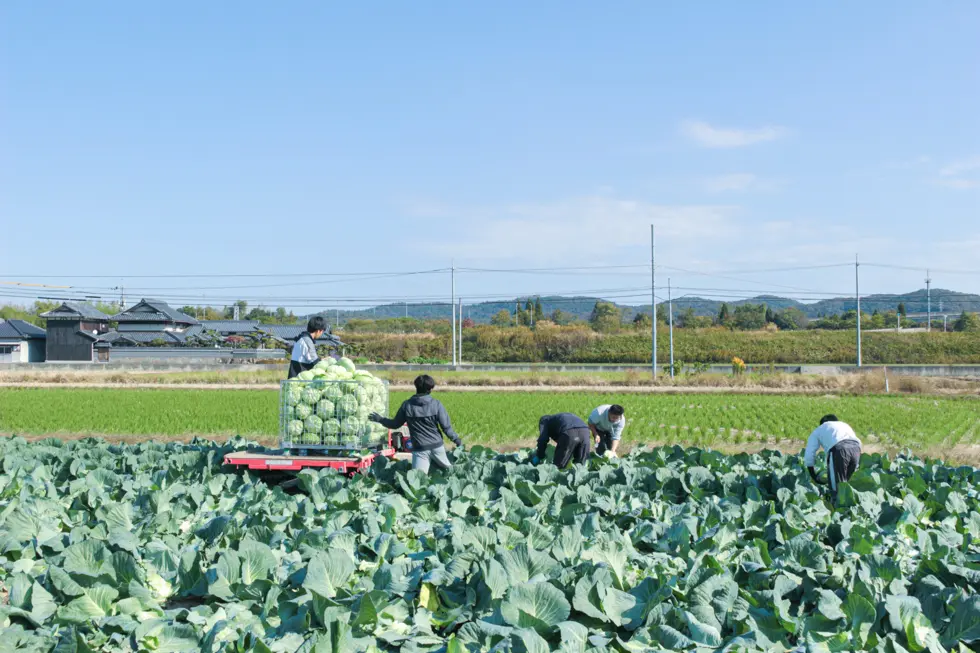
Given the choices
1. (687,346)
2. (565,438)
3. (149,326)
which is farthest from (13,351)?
(565,438)

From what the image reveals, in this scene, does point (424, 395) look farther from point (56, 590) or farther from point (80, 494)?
point (56, 590)

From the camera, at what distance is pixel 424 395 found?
8953mm

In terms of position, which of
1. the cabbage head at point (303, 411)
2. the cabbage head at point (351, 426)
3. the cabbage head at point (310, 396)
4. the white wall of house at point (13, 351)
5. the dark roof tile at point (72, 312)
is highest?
the dark roof tile at point (72, 312)

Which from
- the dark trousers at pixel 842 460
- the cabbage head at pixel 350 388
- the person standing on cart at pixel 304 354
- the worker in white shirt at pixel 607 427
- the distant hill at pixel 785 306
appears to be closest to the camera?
the dark trousers at pixel 842 460

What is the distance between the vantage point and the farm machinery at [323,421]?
865 centimetres

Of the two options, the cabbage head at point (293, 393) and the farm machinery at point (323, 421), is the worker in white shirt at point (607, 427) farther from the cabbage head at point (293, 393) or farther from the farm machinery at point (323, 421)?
the cabbage head at point (293, 393)

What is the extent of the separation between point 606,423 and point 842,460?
9.87 feet

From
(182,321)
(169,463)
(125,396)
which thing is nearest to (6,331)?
(182,321)

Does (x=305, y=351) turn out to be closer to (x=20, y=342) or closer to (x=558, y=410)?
(x=558, y=410)

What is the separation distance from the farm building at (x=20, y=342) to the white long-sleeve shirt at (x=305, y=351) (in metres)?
52.5

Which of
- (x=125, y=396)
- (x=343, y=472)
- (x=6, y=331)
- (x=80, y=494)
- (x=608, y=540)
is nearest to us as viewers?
(x=608, y=540)

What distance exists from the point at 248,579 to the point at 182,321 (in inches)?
2588

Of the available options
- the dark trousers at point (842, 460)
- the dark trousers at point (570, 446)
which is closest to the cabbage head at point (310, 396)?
the dark trousers at point (570, 446)

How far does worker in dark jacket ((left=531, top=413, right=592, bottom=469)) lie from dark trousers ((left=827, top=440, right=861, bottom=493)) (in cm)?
269
